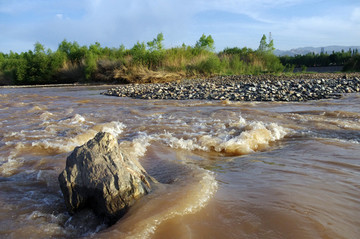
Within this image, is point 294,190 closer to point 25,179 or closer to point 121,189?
point 121,189

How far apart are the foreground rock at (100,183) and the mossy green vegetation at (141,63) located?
52.3ft

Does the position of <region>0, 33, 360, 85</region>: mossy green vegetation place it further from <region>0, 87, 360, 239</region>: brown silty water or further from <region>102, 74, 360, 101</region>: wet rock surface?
<region>0, 87, 360, 239</region>: brown silty water

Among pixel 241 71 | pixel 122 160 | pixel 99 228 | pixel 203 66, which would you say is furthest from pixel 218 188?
pixel 241 71

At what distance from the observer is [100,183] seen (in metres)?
1.80

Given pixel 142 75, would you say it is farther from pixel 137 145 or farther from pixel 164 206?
pixel 164 206

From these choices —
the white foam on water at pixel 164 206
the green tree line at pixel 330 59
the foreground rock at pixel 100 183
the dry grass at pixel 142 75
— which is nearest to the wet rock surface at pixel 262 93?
the dry grass at pixel 142 75

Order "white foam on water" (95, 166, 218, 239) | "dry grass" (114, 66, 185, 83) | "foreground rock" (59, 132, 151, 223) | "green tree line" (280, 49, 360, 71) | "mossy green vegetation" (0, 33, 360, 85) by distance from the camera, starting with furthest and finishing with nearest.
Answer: "green tree line" (280, 49, 360, 71)
"mossy green vegetation" (0, 33, 360, 85)
"dry grass" (114, 66, 185, 83)
"foreground rock" (59, 132, 151, 223)
"white foam on water" (95, 166, 218, 239)

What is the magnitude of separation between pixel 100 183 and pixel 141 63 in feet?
61.7

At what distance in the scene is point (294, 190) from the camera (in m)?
2.14

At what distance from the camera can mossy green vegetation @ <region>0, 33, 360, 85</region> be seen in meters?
19.2

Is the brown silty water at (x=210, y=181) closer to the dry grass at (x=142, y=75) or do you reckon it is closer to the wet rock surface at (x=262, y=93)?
the wet rock surface at (x=262, y=93)

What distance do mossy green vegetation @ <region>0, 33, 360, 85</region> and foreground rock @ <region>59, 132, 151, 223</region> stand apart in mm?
15926

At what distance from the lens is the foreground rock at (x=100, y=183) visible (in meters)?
1.78

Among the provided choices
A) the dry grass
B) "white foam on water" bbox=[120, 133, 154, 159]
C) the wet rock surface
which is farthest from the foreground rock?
the dry grass
